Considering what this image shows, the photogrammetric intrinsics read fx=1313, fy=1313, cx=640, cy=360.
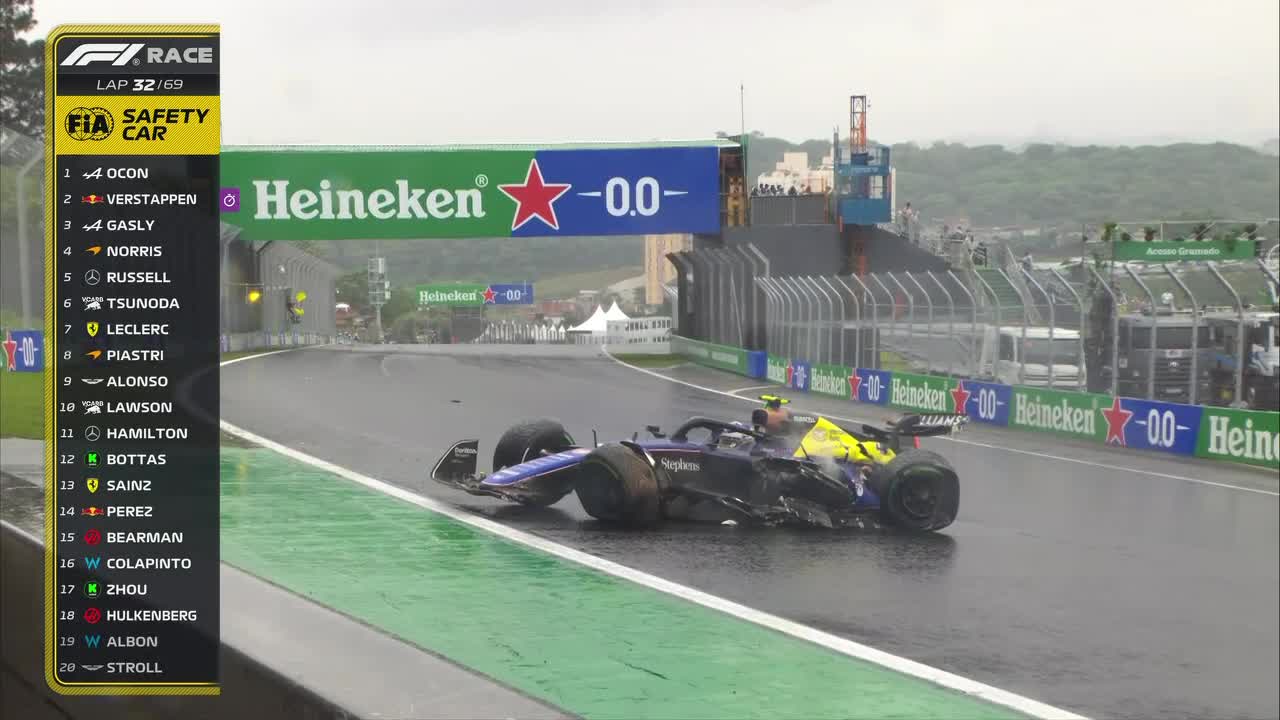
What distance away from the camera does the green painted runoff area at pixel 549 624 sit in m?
5.97

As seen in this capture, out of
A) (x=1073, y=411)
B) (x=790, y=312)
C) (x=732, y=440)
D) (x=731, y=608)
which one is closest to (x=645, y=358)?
(x=731, y=608)

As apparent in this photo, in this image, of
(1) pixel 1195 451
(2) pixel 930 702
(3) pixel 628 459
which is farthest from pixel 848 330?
(2) pixel 930 702

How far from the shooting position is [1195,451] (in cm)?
2009

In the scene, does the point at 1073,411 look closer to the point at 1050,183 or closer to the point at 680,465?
the point at 680,465

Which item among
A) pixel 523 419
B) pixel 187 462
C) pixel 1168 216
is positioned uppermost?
pixel 1168 216

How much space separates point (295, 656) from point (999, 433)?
21.0 metres

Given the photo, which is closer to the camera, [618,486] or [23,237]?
[23,237]

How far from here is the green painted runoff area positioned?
235 inches

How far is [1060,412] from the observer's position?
22359mm

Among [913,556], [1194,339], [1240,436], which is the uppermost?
[1194,339]

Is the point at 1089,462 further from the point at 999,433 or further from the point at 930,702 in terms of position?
the point at 930,702

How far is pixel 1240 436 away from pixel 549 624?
15.4 metres

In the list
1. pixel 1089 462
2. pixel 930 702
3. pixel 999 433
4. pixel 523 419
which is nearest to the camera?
pixel 930 702

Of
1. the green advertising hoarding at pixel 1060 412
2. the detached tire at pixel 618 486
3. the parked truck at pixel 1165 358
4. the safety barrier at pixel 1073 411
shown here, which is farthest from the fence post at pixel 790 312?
the parked truck at pixel 1165 358
